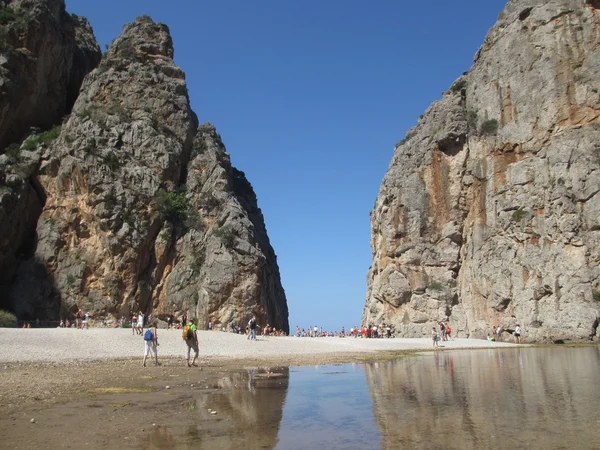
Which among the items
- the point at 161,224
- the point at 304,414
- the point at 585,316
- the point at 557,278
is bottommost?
the point at 304,414

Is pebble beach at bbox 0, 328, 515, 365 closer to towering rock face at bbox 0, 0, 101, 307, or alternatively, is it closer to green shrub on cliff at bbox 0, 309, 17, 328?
green shrub on cliff at bbox 0, 309, 17, 328

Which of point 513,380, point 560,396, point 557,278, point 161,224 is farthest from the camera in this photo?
point 161,224

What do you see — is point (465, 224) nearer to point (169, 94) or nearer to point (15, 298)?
point (169, 94)

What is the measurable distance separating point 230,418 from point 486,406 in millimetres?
5853

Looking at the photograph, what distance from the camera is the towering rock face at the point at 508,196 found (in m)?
40.7

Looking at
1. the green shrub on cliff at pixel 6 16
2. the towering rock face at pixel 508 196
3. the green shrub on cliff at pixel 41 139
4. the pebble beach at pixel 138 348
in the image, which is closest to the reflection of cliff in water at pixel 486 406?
the pebble beach at pixel 138 348

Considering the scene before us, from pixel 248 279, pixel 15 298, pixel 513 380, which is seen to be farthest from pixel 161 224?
pixel 513 380

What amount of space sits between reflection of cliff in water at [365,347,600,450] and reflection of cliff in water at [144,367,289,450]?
7.80ft

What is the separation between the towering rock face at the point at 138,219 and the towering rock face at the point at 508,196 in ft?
59.1

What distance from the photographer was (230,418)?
10.1 metres

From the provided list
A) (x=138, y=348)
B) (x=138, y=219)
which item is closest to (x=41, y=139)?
(x=138, y=219)

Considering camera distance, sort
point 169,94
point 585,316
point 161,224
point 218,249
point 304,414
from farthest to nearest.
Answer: point 169,94 < point 161,224 < point 218,249 < point 585,316 < point 304,414

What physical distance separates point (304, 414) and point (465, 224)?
45.8m

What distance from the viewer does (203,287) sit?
52.2 metres
